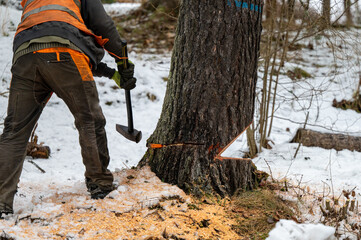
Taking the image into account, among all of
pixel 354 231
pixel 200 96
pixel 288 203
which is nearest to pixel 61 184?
pixel 200 96

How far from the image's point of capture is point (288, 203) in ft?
8.51

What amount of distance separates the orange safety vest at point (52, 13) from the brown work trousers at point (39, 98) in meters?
0.20

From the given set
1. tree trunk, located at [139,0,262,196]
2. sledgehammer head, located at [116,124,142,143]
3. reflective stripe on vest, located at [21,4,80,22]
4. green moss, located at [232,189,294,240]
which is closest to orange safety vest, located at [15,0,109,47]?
reflective stripe on vest, located at [21,4,80,22]

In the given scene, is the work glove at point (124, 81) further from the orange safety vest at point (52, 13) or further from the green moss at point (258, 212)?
the green moss at point (258, 212)

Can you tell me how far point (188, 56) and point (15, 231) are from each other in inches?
65.7

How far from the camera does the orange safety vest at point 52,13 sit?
220 centimetres

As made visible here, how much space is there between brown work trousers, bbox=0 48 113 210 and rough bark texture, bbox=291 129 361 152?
9.64 ft

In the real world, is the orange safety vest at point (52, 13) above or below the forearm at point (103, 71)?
above

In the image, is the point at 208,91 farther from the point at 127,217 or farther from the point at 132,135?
the point at 127,217

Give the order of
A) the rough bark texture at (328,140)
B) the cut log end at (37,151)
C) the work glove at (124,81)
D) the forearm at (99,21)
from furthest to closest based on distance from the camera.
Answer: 1. the rough bark texture at (328,140)
2. the cut log end at (37,151)
3. the work glove at (124,81)
4. the forearm at (99,21)

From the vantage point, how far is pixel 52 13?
220 cm

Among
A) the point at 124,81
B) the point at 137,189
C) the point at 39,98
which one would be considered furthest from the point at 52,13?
the point at 137,189

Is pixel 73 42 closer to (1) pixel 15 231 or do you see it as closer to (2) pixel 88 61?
(2) pixel 88 61

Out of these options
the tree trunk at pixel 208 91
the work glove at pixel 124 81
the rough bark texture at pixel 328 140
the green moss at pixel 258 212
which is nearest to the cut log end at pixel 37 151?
the work glove at pixel 124 81
